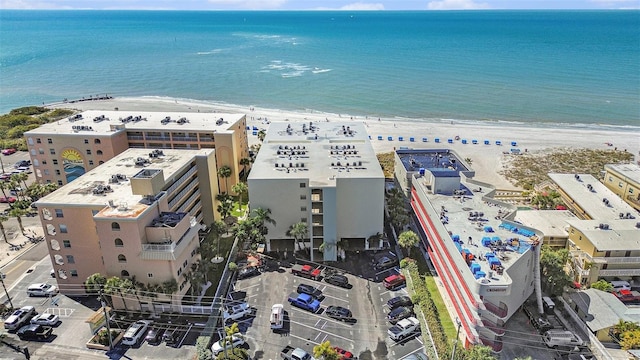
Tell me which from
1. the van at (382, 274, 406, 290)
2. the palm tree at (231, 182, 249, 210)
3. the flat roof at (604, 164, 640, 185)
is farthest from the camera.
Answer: the palm tree at (231, 182, 249, 210)

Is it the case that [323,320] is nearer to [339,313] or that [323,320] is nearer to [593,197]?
[339,313]

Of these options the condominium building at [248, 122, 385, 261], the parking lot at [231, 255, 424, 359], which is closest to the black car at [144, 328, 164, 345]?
the parking lot at [231, 255, 424, 359]

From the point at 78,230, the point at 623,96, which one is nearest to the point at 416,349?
the point at 78,230

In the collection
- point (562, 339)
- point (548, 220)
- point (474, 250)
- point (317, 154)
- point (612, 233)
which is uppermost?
point (317, 154)

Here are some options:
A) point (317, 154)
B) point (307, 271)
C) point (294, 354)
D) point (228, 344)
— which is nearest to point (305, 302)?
point (307, 271)

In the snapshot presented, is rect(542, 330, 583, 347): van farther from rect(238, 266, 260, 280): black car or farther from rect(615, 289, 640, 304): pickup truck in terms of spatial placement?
rect(238, 266, 260, 280): black car

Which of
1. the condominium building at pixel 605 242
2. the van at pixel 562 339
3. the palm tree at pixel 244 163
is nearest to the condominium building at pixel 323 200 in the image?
the palm tree at pixel 244 163

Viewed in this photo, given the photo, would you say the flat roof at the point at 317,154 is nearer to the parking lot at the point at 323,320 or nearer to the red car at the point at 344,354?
the parking lot at the point at 323,320
